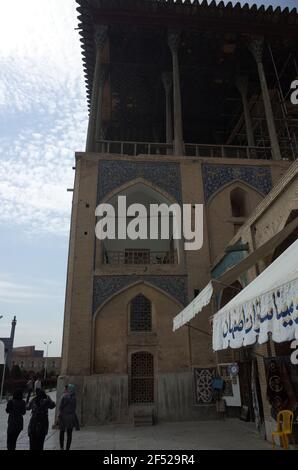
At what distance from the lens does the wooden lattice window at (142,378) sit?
11047 millimetres


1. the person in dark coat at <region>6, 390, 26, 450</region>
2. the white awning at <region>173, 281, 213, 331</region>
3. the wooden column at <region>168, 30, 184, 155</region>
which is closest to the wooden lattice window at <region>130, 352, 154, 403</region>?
the white awning at <region>173, 281, 213, 331</region>

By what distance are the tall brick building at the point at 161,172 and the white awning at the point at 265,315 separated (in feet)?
19.7

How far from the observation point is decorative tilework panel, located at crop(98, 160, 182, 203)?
1341 centimetres

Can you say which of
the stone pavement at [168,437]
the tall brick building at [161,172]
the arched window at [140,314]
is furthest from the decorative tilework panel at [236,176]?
the stone pavement at [168,437]

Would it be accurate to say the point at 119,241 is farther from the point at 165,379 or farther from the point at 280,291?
the point at 280,291

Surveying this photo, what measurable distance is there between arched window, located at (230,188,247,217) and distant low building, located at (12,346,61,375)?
65331 mm

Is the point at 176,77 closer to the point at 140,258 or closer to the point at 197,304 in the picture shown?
the point at 140,258

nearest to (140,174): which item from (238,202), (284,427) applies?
(238,202)

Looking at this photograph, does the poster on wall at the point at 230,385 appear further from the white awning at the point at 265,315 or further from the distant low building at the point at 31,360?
the distant low building at the point at 31,360

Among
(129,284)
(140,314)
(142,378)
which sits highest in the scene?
(129,284)

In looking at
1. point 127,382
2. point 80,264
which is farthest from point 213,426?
point 80,264

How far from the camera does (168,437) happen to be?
8164 millimetres

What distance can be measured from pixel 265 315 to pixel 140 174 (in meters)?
10.2

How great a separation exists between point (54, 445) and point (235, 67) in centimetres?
1666
